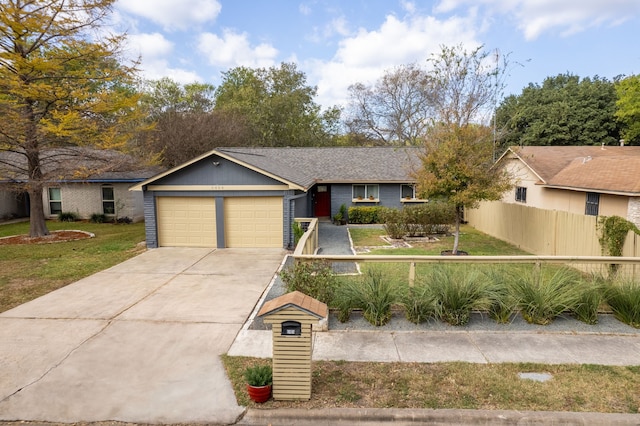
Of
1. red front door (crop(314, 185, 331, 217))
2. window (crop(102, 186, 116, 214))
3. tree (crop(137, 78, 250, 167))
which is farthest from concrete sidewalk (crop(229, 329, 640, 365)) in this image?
tree (crop(137, 78, 250, 167))

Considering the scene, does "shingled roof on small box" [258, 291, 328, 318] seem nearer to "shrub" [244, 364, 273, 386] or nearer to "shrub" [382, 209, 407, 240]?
"shrub" [244, 364, 273, 386]

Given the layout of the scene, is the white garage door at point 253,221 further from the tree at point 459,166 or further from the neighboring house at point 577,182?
the neighboring house at point 577,182

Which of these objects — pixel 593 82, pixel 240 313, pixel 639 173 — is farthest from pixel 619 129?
pixel 240 313

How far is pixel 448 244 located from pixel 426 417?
464 inches

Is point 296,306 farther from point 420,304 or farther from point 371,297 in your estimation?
point 420,304

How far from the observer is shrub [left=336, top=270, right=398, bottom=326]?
709 centimetres

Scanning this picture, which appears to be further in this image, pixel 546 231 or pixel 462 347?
pixel 546 231

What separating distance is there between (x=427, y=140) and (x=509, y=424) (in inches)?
418

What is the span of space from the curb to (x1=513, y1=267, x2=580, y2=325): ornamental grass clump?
8.93ft

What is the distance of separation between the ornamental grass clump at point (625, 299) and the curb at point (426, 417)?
11.0ft

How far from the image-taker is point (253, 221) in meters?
14.7

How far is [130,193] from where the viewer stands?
22.2m

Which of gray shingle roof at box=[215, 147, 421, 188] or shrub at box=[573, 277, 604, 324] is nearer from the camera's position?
shrub at box=[573, 277, 604, 324]

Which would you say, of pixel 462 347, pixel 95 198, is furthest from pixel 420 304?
pixel 95 198
